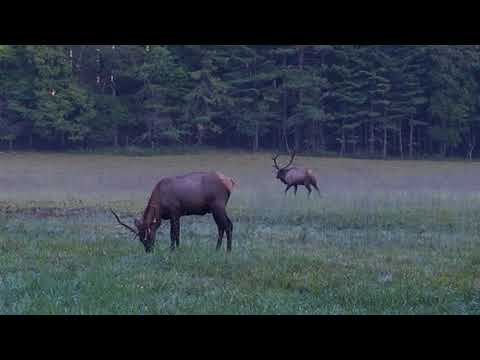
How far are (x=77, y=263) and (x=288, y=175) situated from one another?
19.6 metres

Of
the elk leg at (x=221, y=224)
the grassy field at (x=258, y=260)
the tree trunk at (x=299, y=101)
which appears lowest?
the grassy field at (x=258, y=260)

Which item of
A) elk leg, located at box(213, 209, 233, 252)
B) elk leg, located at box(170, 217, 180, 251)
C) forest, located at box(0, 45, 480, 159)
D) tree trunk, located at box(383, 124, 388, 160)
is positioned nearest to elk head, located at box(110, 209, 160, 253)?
elk leg, located at box(170, 217, 180, 251)

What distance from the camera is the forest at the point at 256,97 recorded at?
5188cm

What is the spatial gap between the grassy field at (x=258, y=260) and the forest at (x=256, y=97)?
27.4m

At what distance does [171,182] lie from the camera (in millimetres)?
12891

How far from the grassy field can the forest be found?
27.4 metres

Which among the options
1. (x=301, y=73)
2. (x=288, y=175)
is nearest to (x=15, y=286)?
(x=288, y=175)

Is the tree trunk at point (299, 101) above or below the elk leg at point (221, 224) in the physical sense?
above

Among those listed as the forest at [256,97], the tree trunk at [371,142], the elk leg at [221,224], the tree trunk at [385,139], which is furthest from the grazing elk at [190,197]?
the tree trunk at [371,142]

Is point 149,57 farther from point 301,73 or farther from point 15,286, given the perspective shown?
point 15,286

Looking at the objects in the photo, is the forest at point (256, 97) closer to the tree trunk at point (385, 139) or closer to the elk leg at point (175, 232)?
the tree trunk at point (385, 139)

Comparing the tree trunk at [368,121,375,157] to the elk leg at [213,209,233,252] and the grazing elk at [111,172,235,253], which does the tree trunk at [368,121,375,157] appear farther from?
the elk leg at [213,209,233,252]

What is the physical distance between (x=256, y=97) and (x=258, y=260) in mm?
45080

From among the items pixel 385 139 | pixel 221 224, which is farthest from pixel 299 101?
pixel 221 224
